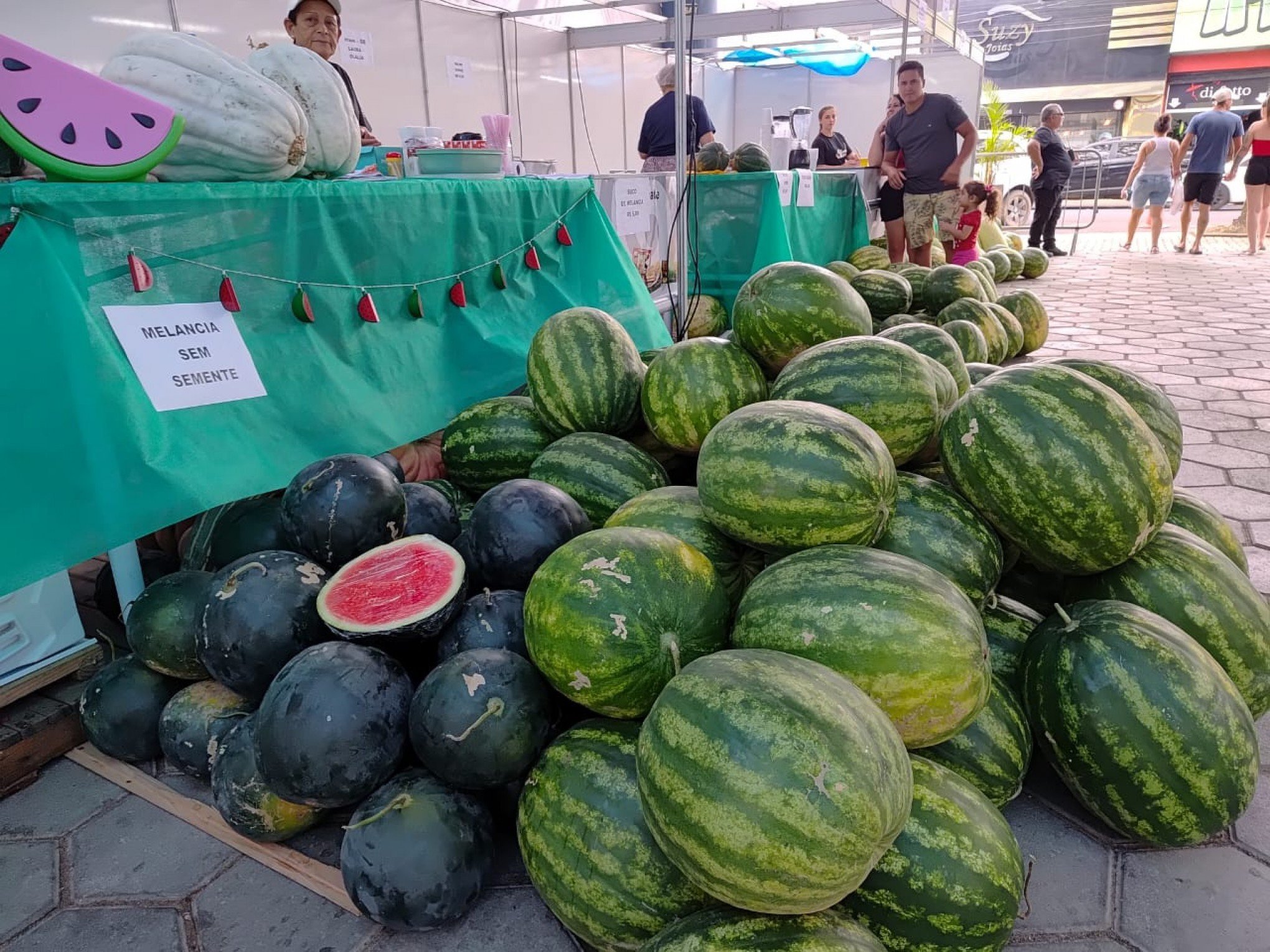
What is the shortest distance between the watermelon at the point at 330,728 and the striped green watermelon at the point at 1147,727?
1.41 m

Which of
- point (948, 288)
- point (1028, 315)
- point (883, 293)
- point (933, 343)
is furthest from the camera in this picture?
point (1028, 315)

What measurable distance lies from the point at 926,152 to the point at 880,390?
6.63 metres

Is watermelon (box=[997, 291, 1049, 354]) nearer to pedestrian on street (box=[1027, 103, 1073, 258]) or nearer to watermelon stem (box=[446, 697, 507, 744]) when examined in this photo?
watermelon stem (box=[446, 697, 507, 744])

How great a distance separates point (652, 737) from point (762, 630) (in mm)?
376

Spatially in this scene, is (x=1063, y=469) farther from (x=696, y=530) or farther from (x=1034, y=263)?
(x=1034, y=263)

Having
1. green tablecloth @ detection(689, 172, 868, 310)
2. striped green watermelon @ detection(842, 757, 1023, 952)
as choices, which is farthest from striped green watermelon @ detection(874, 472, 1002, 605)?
green tablecloth @ detection(689, 172, 868, 310)

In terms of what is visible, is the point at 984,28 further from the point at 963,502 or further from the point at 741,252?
the point at 963,502

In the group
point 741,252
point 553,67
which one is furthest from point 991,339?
point 553,67

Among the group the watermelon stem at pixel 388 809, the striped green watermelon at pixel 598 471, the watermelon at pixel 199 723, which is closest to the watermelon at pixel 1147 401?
the striped green watermelon at pixel 598 471

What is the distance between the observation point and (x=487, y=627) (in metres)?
1.86

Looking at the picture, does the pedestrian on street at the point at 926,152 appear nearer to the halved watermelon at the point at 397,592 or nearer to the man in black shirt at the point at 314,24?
the man in black shirt at the point at 314,24

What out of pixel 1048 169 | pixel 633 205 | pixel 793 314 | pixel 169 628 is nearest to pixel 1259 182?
pixel 1048 169

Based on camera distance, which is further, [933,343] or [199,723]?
[933,343]

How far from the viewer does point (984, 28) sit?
28.9 meters
